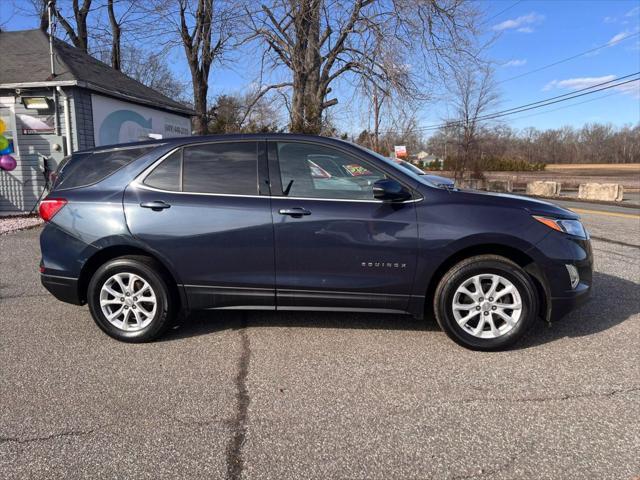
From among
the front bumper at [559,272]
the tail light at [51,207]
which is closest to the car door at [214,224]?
the tail light at [51,207]

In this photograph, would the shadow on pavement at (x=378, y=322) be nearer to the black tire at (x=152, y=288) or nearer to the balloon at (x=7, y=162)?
the black tire at (x=152, y=288)

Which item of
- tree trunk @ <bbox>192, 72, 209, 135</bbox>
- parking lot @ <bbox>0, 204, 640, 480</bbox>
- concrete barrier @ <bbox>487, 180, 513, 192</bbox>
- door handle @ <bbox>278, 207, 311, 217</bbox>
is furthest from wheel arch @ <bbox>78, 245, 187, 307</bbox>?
concrete barrier @ <bbox>487, 180, 513, 192</bbox>

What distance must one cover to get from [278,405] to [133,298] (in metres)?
1.71

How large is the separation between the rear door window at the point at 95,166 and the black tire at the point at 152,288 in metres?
0.79

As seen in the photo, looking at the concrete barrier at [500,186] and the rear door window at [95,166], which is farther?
the concrete barrier at [500,186]

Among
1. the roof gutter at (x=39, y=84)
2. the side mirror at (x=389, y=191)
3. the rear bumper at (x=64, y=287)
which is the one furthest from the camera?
the roof gutter at (x=39, y=84)

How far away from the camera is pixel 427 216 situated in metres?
3.72

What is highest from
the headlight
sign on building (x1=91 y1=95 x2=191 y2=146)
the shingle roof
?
the shingle roof

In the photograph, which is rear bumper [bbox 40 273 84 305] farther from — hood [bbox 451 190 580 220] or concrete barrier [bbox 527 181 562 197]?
concrete barrier [bbox 527 181 562 197]

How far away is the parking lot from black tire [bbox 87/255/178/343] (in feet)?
0.42

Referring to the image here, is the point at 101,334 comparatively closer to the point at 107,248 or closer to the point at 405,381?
the point at 107,248

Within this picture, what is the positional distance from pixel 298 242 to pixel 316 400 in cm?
126

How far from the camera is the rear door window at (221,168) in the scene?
155 inches

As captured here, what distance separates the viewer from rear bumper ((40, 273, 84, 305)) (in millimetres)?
4023
